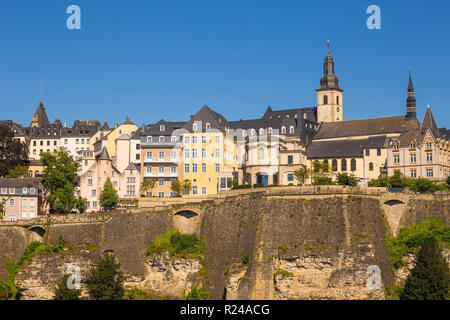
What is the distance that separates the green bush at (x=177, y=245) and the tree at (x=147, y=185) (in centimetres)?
1439

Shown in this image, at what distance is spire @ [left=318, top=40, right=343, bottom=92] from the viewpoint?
121375 mm

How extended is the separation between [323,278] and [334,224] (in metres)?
5.50

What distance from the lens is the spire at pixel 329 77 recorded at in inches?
4779

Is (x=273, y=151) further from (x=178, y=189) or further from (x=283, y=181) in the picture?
(x=178, y=189)

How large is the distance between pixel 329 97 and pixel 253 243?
48.5m

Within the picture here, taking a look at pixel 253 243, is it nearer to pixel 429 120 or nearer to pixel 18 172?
pixel 429 120

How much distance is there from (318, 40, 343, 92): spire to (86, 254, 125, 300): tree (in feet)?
173

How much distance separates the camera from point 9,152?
113 metres

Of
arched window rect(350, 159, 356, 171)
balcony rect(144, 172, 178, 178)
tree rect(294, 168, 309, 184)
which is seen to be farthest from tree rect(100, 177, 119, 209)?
arched window rect(350, 159, 356, 171)

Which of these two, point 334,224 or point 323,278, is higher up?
point 334,224

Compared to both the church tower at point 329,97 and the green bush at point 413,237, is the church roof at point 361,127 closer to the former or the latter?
the church tower at point 329,97
